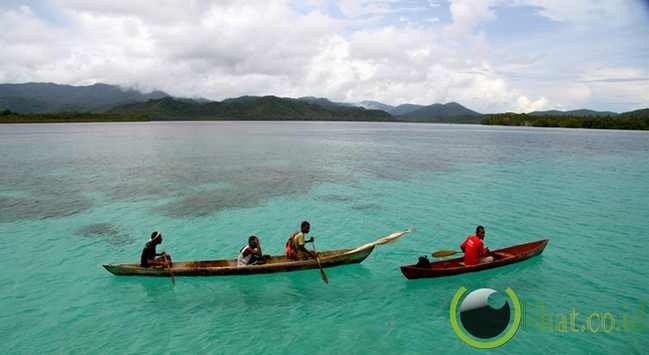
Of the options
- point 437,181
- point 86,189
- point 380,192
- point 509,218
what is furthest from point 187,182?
point 509,218

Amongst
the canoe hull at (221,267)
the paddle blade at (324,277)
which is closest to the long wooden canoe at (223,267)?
the canoe hull at (221,267)

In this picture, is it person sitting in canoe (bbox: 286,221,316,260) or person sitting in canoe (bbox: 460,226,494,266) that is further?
person sitting in canoe (bbox: 286,221,316,260)

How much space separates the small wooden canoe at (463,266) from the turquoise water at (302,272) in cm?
47

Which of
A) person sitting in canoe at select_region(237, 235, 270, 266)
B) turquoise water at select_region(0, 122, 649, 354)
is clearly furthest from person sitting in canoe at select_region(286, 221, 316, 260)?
person sitting in canoe at select_region(237, 235, 270, 266)

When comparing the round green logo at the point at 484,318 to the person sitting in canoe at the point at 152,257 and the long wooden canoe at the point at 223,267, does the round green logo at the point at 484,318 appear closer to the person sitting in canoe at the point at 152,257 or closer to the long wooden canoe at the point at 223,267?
the long wooden canoe at the point at 223,267

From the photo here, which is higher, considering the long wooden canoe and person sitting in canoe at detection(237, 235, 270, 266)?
person sitting in canoe at detection(237, 235, 270, 266)

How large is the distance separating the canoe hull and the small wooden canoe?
8.12 feet

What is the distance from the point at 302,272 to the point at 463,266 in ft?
22.1

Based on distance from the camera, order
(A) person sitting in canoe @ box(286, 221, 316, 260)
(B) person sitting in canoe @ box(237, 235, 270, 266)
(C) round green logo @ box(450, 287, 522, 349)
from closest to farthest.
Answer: (C) round green logo @ box(450, 287, 522, 349), (B) person sitting in canoe @ box(237, 235, 270, 266), (A) person sitting in canoe @ box(286, 221, 316, 260)

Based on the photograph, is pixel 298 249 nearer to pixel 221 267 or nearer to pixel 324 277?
pixel 324 277

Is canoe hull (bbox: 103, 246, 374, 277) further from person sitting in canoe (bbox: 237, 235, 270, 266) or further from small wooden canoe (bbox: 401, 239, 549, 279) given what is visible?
small wooden canoe (bbox: 401, 239, 549, 279)

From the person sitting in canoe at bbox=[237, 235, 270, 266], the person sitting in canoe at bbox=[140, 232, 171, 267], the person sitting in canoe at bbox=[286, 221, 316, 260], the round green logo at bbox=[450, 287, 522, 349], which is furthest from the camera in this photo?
the person sitting in canoe at bbox=[286, 221, 316, 260]

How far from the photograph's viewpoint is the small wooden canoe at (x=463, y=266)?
14953 millimetres

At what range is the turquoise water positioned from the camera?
11.8 m
